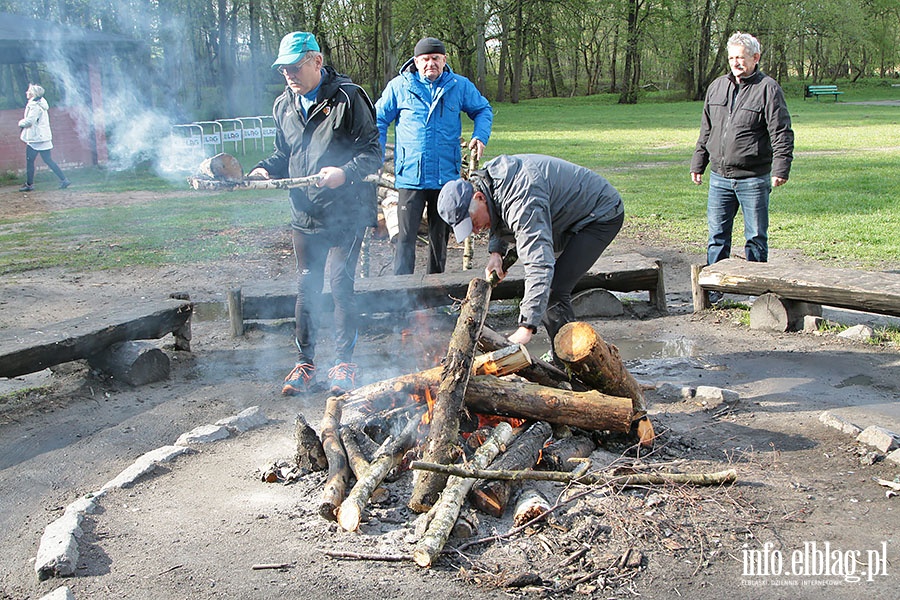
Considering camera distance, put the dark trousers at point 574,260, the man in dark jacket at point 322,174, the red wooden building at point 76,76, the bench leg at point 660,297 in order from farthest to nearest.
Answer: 1. the red wooden building at point 76,76
2. the bench leg at point 660,297
3. the man in dark jacket at point 322,174
4. the dark trousers at point 574,260

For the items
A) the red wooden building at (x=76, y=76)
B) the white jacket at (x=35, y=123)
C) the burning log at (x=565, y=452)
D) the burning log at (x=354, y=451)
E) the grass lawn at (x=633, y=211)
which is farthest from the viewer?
the red wooden building at (x=76, y=76)

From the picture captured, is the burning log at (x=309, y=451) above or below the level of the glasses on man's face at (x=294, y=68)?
below

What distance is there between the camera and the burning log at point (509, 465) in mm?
3412

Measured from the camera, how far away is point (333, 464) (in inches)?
147

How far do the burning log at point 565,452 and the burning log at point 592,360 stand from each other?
1.03 feet

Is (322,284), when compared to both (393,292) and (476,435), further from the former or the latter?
(476,435)

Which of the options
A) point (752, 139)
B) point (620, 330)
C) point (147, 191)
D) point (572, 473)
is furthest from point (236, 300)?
point (147, 191)

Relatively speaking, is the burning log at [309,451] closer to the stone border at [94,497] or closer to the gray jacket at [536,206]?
the stone border at [94,497]

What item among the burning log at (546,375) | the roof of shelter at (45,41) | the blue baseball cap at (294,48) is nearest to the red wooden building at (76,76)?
the roof of shelter at (45,41)

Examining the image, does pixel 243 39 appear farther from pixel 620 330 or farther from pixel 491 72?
pixel 620 330

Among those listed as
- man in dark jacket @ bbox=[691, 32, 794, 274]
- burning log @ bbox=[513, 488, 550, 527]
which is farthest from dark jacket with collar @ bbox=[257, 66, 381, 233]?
man in dark jacket @ bbox=[691, 32, 794, 274]

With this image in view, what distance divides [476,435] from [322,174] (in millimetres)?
1956

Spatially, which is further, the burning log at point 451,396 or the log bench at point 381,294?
the log bench at point 381,294

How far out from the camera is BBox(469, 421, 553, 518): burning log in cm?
341
